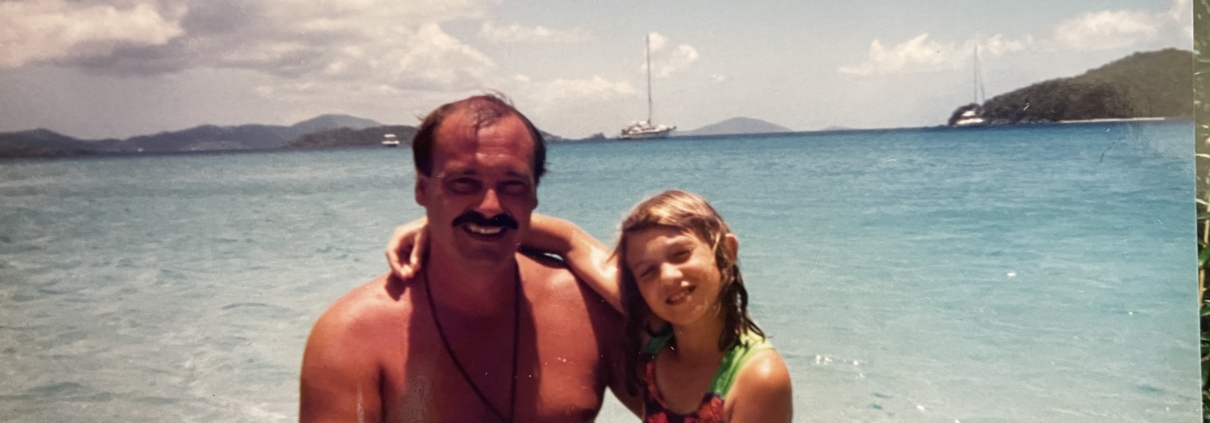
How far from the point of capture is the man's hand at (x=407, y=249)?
2023 millimetres

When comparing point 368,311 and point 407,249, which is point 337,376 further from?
point 407,249

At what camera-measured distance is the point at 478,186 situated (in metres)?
1.88

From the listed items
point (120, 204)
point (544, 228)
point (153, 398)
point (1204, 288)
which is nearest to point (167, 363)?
point (153, 398)

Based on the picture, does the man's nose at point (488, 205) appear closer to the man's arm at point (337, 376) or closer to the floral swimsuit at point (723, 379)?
the man's arm at point (337, 376)

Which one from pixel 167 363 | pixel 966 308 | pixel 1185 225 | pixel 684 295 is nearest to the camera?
pixel 684 295

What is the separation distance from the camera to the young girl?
1.85 metres

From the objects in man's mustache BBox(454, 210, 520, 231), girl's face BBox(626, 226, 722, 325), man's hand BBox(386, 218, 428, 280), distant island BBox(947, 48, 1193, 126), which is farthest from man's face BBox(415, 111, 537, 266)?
distant island BBox(947, 48, 1193, 126)

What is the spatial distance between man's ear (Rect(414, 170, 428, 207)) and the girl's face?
0.55 meters

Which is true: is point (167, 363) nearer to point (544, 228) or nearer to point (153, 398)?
point (153, 398)

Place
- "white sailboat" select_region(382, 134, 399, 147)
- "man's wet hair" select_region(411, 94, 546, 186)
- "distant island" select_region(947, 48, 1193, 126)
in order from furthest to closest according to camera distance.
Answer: "distant island" select_region(947, 48, 1193, 126)
"white sailboat" select_region(382, 134, 399, 147)
"man's wet hair" select_region(411, 94, 546, 186)

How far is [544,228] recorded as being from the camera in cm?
220

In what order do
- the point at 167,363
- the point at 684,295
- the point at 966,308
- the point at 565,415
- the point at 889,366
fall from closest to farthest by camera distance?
the point at 684,295 < the point at 565,415 < the point at 167,363 < the point at 889,366 < the point at 966,308

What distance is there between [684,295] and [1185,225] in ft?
6.64

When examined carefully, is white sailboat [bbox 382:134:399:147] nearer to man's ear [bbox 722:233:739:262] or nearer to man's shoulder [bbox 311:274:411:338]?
man's shoulder [bbox 311:274:411:338]
